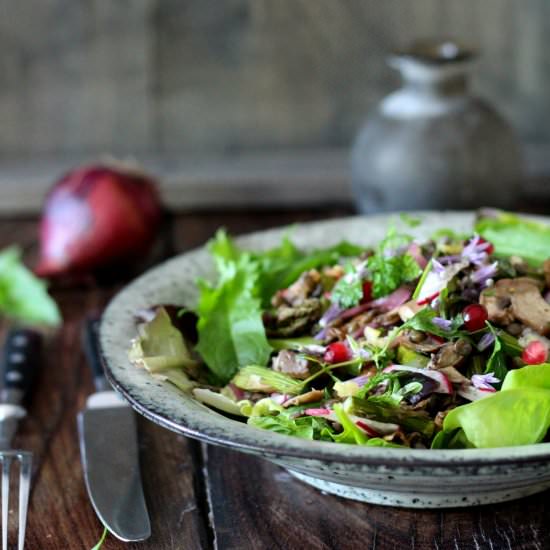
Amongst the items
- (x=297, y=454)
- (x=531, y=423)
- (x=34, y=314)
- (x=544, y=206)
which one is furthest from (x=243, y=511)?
(x=544, y=206)

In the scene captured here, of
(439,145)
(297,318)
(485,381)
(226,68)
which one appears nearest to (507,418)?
(485,381)

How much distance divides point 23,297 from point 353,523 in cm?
109

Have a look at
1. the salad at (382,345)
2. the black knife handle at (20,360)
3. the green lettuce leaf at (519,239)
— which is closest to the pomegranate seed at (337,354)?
the salad at (382,345)

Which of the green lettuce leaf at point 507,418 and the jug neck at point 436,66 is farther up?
the jug neck at point 436,66

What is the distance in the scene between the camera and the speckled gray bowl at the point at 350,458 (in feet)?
3.40

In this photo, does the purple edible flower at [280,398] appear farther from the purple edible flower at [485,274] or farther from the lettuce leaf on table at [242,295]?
the purple edible flower at [485,274]

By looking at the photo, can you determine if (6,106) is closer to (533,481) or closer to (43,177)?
(43,177)

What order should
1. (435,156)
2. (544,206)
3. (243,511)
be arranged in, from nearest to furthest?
(243,511)
(435,156)
(544,206)

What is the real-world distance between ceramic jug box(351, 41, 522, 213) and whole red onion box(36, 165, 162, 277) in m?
0.55

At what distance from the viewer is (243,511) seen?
1318 millimetres

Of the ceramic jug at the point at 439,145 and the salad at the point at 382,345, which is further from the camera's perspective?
the ceramic jug at the point at 439,145

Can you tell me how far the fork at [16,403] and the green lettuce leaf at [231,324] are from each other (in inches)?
11.6

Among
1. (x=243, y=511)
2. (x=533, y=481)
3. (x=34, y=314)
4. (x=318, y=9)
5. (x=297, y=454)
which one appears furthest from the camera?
(x=318, y=9)

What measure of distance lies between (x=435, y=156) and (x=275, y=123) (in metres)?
0.95
